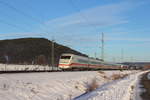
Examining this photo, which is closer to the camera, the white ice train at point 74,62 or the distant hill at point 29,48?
the white ice train at point 74,62

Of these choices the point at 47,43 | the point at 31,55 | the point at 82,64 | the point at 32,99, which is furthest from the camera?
the point at 47,43

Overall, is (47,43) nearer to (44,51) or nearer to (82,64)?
(44,51)

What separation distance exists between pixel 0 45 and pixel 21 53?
14585 mm

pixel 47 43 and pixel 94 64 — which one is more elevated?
pixel 47 43

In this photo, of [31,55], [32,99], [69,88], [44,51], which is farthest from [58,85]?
[44,51]

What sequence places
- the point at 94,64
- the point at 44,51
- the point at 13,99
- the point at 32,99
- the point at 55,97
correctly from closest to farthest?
1. the point at 13,99
2. the point at 32,99
3. the point at 55,97
4. the point at 94,64
5. the point at 44,51

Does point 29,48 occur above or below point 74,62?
above

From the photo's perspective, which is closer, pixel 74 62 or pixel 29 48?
pixel 74 62

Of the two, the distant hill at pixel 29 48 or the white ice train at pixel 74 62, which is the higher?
the distant hill at pixel 29 48

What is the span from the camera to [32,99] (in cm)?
1448

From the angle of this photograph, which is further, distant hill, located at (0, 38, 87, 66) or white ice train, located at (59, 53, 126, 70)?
distant hill, located at (0, 38, 87, 66)

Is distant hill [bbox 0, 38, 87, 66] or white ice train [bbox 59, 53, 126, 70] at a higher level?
distant hill [bbox 0, 38, 87, 66]

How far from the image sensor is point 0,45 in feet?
481

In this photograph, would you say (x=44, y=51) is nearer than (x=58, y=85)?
No
